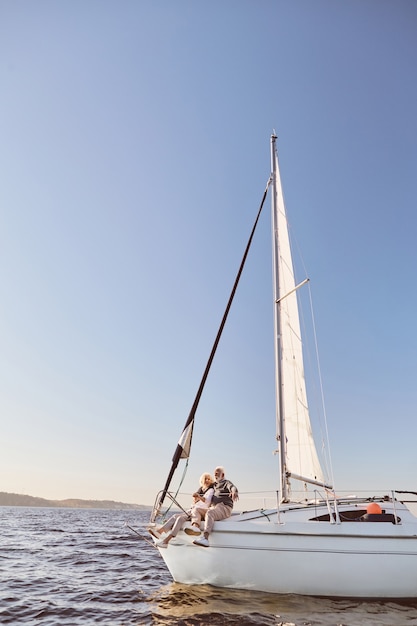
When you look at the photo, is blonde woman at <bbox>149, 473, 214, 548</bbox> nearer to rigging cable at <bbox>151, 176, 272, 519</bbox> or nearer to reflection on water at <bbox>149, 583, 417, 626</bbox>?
rigging cable at <bbox>151, 176, 272, 519</bbox>

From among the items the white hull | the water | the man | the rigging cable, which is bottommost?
the water

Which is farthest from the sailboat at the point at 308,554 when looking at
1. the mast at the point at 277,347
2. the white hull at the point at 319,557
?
the mast at the point at 277,347

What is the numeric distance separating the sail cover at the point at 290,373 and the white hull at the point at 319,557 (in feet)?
9.05

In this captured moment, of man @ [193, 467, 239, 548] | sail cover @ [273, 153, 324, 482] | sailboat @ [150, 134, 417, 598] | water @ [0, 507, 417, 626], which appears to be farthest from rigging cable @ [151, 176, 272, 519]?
water @ [0, 507, 417, 626]

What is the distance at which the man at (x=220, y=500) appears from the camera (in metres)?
8.10

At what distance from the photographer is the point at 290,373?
39.2 ft

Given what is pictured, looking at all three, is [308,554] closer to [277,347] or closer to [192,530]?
[192,530]

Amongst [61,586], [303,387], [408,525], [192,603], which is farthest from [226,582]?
[303,387]

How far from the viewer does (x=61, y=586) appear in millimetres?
9930

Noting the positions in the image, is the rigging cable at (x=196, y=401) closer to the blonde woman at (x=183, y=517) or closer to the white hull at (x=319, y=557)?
the blonde woman at (x=183, y=517)

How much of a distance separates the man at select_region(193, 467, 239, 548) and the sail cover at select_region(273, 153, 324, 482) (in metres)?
2.30

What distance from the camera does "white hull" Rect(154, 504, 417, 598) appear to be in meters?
7.78

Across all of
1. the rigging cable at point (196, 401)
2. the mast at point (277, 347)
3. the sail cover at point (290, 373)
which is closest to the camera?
the rigging cable at point (196, 401)

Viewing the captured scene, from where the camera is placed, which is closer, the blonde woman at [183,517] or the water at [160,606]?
the water at [160,606]
